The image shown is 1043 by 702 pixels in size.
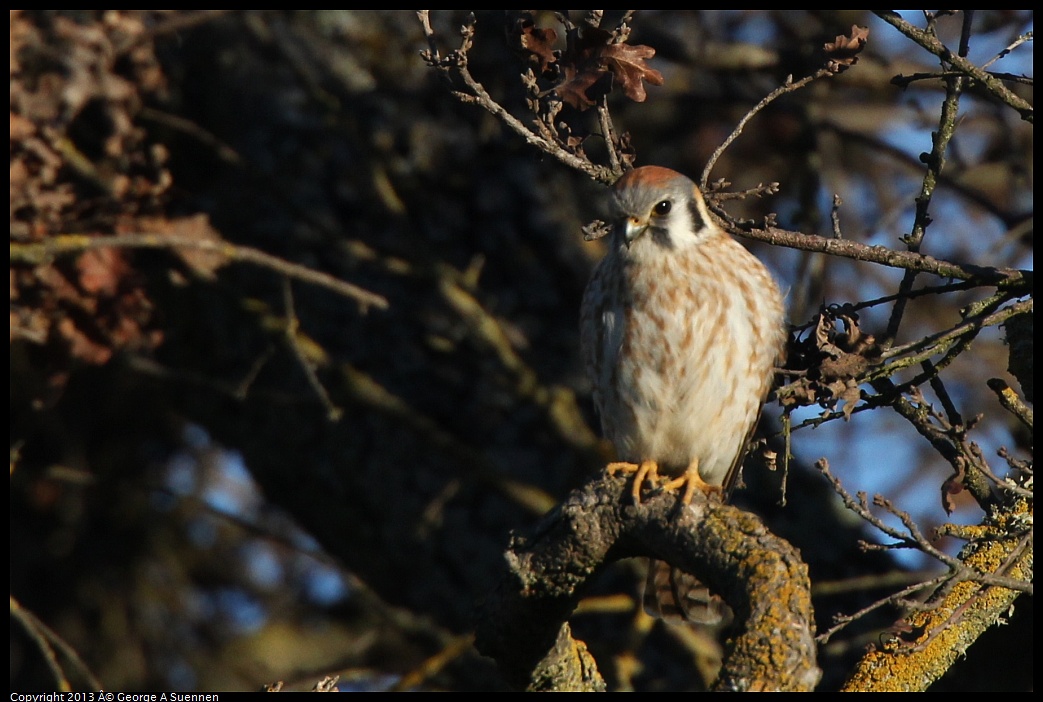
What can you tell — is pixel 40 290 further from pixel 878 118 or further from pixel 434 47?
pixel 878 118

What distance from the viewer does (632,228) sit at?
322 centimetres

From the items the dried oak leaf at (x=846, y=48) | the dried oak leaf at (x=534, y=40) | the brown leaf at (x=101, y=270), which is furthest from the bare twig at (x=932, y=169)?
the brown leaf at (x=101, y=270)

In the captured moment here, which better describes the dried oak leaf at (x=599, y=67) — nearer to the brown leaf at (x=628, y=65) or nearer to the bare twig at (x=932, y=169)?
the brown leaf at (x=628, y=65)

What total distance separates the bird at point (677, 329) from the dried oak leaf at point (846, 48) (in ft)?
2.36

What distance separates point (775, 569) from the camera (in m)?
2.25

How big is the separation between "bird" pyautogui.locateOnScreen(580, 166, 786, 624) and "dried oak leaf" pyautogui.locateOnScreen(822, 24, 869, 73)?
28.3 inches

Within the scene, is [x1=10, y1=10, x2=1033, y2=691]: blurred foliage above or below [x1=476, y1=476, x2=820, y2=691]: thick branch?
above

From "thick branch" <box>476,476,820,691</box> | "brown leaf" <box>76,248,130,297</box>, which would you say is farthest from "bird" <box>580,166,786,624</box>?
"brown leaf" <box>76,248,130,297</box>

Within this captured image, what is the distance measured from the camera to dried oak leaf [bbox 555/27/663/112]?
2.50 meters

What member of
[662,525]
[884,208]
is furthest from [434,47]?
[884,208]

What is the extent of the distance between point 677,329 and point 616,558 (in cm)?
83

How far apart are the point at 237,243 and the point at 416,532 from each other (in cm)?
133

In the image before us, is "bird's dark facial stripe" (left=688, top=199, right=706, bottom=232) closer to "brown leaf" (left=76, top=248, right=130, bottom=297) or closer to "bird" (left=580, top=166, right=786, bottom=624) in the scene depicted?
"bird" (left=580, top=166, right=786, bottom=624)

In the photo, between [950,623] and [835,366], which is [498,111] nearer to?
[835,366]
